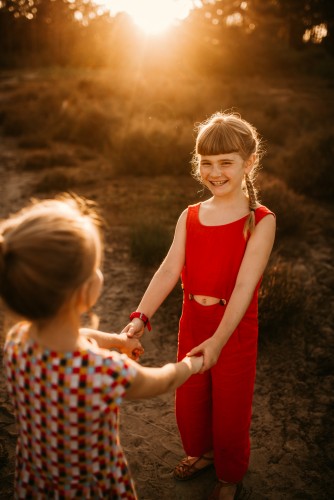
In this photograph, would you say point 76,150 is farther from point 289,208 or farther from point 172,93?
point 289,208

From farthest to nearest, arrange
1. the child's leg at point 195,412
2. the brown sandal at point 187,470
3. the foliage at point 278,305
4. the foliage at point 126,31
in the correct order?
the foliage at point 126,31 → the foliage at point 278,305 → the brown sandal at point 187,470 → the child's leg at point 195,412

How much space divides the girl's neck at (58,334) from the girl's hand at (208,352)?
22.9 inches

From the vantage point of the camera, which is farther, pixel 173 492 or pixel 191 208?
pixel 173 492

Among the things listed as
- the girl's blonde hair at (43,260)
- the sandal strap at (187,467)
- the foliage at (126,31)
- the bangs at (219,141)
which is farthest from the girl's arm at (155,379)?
the foliage at (126,31)

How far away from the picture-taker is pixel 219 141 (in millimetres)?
1893

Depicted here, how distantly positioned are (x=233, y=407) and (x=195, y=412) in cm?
28

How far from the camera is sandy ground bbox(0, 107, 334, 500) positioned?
2395 millimetres

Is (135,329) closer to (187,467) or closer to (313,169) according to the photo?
(187,467)

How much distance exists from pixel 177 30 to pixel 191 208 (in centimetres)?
3107

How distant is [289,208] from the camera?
19.3 ft

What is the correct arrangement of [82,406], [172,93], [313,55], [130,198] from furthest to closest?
[313,55] → [172,93] → [130,198] → [82,406]

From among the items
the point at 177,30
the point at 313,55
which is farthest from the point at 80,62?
the point at 313,55

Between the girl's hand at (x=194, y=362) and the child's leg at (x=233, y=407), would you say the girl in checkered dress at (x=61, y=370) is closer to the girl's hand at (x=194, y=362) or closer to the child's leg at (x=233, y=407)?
the girl's hand at (x=194, y=362)

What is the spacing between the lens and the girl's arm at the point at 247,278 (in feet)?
5.76
